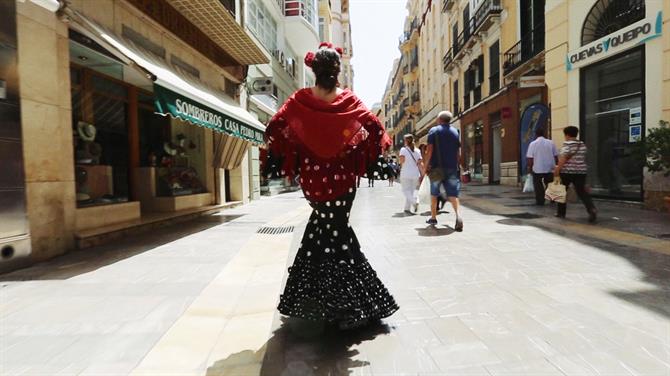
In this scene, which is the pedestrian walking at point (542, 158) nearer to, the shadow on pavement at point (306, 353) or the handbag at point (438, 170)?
the handbag at point (438, 170)

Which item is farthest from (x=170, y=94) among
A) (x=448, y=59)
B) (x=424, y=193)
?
(x=448, y=59)

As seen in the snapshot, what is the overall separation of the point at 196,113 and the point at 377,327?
16.7ft

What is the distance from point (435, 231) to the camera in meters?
5.94

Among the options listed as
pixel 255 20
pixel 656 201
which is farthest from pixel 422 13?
pixel 656 201

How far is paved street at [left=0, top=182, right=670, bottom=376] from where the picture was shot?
6.74 ft

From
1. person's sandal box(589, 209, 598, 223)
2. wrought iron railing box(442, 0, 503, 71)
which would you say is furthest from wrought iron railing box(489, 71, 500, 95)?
person's sandal box(589, 209, 598, 223)

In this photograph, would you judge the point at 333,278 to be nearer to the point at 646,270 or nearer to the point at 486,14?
the point at 646,270

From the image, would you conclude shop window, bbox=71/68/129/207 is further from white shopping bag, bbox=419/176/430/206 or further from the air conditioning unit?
white shopping bag, bbox=419/176/430/206

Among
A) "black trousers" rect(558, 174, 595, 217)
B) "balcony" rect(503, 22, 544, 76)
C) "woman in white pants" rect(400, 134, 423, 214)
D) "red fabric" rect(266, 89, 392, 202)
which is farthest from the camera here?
"balcony" rect(503, 22, 544, 76)

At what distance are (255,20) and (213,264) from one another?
1246 centimetres

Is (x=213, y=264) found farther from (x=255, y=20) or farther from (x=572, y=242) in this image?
(x=255, y=20)

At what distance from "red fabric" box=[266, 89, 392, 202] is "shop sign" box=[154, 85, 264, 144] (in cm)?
370

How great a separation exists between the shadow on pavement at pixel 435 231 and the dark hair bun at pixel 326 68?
376 cm

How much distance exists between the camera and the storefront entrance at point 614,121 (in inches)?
344
